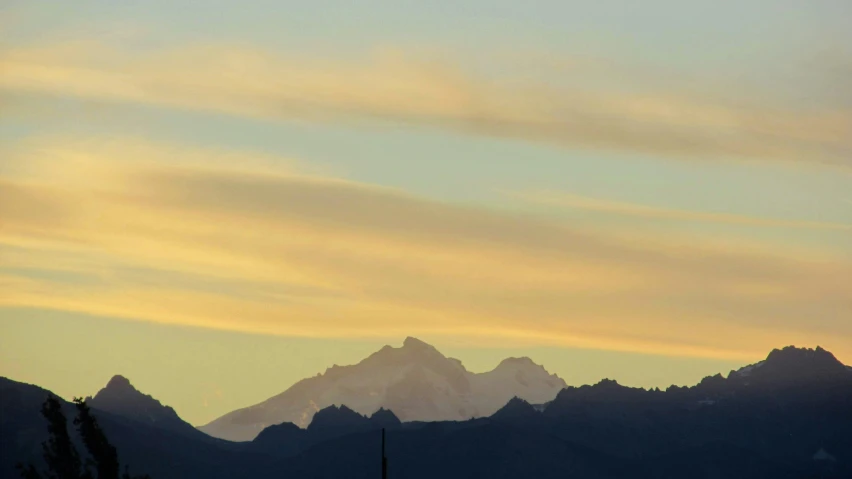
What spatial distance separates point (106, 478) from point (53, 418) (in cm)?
944

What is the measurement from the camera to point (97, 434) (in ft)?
509

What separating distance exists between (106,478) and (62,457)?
685cm

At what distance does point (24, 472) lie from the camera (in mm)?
149250

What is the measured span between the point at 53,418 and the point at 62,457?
395 centimetres

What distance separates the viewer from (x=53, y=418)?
157500 mm

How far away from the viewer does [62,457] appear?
15688 centimetres

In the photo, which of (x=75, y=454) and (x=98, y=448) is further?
→ (x=75, y=454)

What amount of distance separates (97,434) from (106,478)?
15.9 feet

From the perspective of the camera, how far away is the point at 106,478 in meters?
153

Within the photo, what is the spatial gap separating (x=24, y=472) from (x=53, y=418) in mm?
9256
